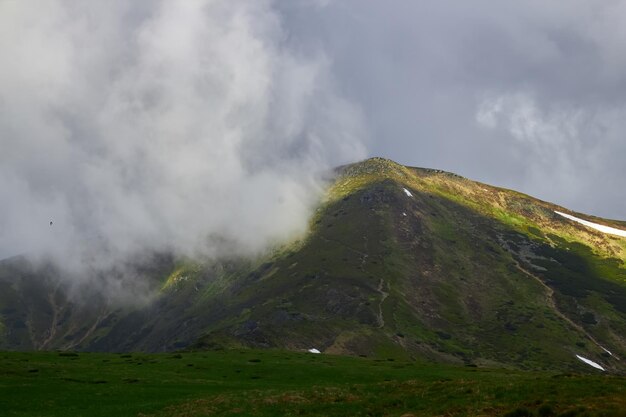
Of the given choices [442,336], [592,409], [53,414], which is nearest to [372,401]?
[592,409]

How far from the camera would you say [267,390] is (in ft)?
162

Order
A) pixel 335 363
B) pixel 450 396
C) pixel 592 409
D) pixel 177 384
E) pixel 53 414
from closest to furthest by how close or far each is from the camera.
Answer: pixel 592 409, pixel 450 396, pixel 53 414, pixel 177 384, pixel 335 363

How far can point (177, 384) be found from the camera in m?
54.4

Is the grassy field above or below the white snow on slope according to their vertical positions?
below

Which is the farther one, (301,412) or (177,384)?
(177,384)

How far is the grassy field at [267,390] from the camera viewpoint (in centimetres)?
3291

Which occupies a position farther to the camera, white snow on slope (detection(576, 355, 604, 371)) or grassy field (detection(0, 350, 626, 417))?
white snow on slope (detection(576, 355, 604, 371))

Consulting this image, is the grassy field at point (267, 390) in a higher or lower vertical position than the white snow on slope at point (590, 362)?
lower

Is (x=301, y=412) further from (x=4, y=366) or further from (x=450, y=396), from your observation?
(x=4, y=366)

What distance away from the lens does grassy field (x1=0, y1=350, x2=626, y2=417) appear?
108 ft

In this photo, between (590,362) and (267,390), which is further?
(590,362)

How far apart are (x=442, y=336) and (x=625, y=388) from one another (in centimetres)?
16920

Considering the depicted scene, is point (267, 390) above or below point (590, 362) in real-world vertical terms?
below

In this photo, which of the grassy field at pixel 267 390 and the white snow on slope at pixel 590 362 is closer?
the grassy field at pixel 267 390
